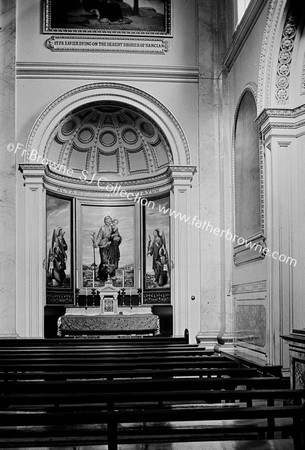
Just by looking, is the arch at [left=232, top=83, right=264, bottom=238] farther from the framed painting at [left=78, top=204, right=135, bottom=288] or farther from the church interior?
the framed painting at [left=78, top=204, right=135, bottom=288]

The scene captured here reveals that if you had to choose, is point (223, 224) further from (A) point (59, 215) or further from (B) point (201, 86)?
(A) point (59, 215)

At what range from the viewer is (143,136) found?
49.1 feet

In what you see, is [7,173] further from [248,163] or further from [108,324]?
[248,163]

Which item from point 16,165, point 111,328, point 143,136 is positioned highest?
point 143,136

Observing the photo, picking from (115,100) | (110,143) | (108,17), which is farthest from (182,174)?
(108,17)

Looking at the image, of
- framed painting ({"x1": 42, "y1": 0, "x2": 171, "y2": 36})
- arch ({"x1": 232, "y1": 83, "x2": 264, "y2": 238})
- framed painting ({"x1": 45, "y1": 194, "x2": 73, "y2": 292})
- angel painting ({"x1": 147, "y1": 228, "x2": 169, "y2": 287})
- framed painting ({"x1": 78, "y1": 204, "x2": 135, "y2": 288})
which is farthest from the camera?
framed painting ({"x1": 78, "y1": 204, "x2": 135, "y2": 288})

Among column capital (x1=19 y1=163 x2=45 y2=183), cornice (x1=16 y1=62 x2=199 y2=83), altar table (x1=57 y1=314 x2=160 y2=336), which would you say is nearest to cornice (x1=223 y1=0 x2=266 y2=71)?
cornice (x1=16 y1=62 x2=199 y2=83)

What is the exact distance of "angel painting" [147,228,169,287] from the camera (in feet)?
A: 48.8

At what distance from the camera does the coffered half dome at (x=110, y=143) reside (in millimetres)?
14430

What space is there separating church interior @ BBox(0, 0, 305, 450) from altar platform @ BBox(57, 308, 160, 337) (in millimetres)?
30

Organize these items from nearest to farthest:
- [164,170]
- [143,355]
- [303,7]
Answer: [143,355], [303,7], [164,170]

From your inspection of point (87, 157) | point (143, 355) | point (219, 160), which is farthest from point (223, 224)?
point (143, 355)

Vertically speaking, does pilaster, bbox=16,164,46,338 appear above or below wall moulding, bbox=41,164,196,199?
below

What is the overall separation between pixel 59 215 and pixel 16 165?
199cm
